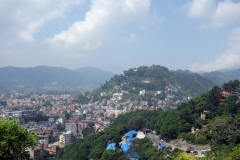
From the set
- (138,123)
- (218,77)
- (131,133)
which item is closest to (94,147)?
(131,133)

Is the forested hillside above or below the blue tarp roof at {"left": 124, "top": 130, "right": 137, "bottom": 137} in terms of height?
above

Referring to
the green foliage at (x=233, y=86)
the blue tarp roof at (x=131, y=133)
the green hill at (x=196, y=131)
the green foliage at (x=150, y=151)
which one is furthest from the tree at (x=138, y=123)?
the green foliage at (x=233, y=86)

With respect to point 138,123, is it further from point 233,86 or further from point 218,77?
point 218,77

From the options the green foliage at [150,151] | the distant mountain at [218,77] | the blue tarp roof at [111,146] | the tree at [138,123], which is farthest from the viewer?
the distant mountain at [218,77]

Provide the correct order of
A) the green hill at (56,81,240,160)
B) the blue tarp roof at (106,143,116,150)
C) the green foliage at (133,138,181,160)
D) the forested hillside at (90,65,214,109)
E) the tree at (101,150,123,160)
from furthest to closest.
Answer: the forested hillside at (90,65,214,109) → the blue tarp roof at (106,143,116,150) → the tree at (101,150,123,160) → the green foliage at (133,138,181,160) → the green hill at (56,81,240,160)

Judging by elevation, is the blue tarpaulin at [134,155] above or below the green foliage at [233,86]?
below

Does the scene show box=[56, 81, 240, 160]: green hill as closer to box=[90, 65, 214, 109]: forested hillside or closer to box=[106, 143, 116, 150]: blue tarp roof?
box=[106, 143, 116, 150]: blue tarp roof

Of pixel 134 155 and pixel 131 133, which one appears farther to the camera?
pixel 131 133

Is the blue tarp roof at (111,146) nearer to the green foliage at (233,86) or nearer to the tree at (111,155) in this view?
the tree at (111,155)

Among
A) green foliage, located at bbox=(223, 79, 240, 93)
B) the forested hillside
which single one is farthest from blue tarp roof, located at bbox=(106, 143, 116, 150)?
the forested hillside
